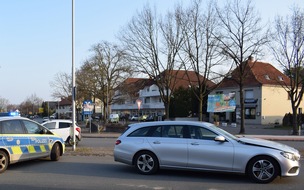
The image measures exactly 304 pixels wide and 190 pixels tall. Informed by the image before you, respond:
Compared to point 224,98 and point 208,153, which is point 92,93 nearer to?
point 224,98

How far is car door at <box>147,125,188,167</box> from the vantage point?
931cm

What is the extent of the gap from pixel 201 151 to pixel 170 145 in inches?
33.2

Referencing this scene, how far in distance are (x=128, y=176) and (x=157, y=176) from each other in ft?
2.52

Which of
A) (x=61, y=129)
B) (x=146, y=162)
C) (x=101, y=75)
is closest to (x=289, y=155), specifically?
(x=146, y=162)

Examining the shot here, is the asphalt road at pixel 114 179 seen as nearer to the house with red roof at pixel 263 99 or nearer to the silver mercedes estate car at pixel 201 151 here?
the silver mercedes estate car at pixel 201 151

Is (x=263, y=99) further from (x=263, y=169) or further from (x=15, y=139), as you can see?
(x=15, y=139)

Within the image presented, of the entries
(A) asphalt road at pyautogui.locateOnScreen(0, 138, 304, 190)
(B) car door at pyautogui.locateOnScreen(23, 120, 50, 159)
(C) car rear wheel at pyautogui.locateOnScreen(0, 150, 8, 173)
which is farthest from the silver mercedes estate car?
(C) car rear wheel at pyautogui.locateOnScreen(0, 150, 8, 173)

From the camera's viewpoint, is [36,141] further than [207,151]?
Yes

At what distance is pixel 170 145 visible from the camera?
943 cm

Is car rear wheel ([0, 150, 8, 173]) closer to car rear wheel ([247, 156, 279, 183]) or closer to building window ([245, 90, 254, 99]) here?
car rear wheel ([247, 156, 279, 183])

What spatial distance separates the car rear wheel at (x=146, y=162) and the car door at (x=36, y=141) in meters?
3.55

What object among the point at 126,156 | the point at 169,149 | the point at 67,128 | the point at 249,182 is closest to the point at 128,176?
the point at 126,156

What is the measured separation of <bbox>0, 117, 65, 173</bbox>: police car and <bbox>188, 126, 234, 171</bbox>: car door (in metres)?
5.06

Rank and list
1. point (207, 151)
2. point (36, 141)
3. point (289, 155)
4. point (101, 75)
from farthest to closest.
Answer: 1. point (101, 75)
2. point (36, 141)
3. point (207, 151)
4. point (289, 155)
